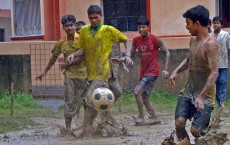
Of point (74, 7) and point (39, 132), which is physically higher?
point (74, 7)

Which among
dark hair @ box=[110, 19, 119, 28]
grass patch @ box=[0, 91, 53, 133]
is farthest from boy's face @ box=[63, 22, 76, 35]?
dark hair @ box=[110, 19, 119, 28]

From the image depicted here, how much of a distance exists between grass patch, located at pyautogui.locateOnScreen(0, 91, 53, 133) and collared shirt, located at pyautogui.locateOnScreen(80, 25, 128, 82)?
238 centimetres

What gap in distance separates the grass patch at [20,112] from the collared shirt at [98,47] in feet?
7.81

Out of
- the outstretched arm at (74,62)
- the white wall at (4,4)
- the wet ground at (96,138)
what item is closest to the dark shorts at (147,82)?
the wet ground at (96,138)

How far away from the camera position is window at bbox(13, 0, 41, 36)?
19.6 metres

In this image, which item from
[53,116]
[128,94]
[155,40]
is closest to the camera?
[155,40]

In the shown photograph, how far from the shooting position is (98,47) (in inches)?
388

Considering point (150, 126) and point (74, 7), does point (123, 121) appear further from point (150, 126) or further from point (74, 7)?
point (74, 7)

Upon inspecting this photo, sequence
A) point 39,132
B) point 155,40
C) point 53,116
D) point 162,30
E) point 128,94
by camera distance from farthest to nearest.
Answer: point 162,30, point 128,94, point 53,116, point 155,40, point 39,132

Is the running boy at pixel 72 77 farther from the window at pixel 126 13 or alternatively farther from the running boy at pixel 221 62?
the window at pixel 126 13

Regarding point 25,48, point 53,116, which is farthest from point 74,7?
point 53,116

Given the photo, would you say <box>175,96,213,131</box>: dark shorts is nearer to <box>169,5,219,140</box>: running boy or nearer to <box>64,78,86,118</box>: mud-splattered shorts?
<box>169,5,219,140</box>: running boy

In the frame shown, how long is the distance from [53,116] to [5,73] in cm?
471

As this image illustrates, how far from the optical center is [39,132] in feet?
37.1
